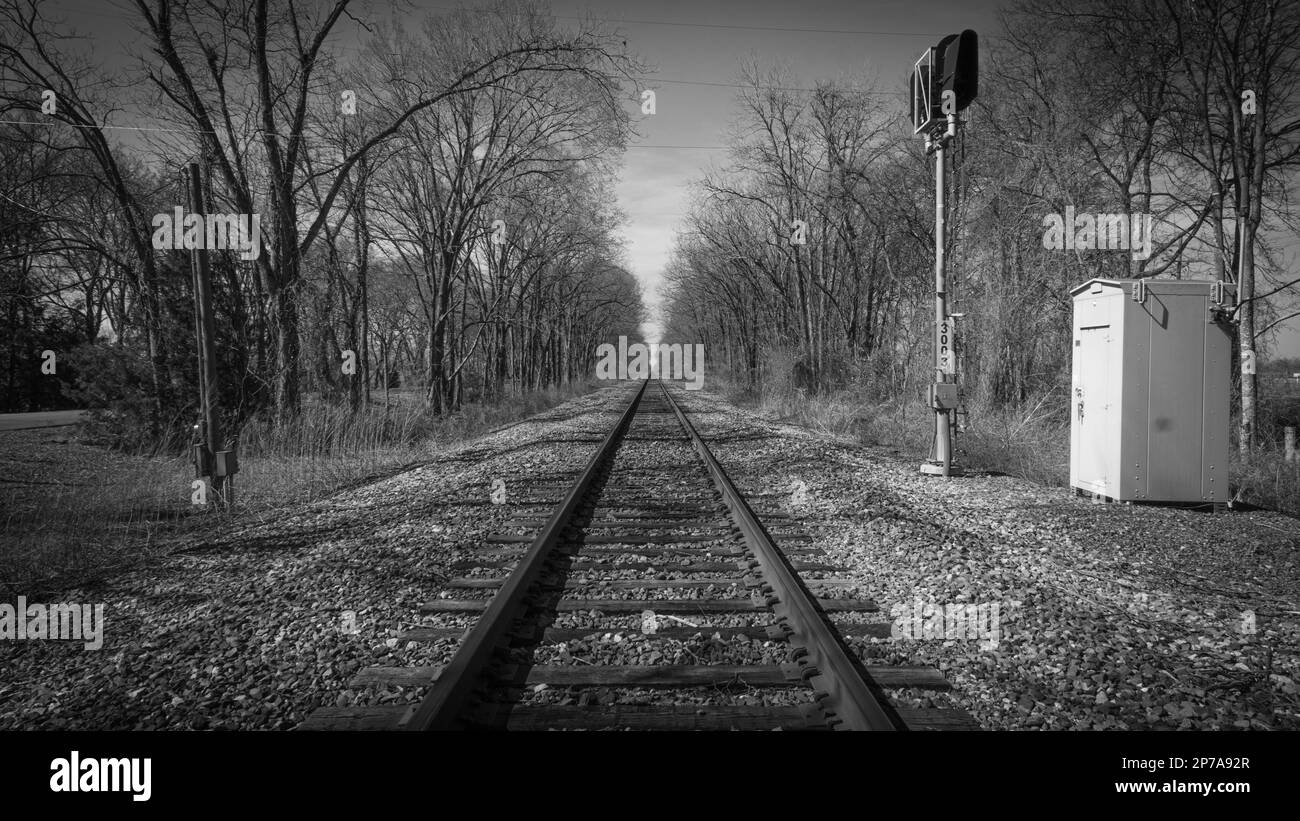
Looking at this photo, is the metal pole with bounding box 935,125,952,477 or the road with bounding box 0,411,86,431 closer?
the metal pole with bounding box 935,125,952,477

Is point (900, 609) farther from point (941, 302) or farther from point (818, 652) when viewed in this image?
point (941, 302)

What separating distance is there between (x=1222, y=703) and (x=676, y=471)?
24.4ft

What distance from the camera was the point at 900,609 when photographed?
4363mm

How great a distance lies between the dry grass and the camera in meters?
6.06

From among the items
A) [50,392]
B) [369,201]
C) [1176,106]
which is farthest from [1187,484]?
[50,392]

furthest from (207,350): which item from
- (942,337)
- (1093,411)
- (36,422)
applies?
(36,422)

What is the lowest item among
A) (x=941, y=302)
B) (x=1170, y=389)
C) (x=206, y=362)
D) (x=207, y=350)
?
(x=1170, y=389)

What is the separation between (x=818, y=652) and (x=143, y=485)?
9.49 meters

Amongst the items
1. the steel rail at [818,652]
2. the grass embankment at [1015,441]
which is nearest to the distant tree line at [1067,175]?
the grass embankment at [1015,441]

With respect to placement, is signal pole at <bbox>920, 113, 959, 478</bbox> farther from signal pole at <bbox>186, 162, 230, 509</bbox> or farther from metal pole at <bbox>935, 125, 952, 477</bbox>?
signal pole at <bbox>186, 162, 230, 509</bbox>

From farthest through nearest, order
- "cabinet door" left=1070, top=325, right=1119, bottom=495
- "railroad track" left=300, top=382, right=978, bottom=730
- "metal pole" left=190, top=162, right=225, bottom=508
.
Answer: "metal pole" left=190, top=162, right=225, bottom=508, "cabinet door" left=1070, top=325, right=1119, bottom=495, "railroad track" left=300, top=382, right=978, bottom=730

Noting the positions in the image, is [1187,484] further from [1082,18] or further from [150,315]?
[150,315]

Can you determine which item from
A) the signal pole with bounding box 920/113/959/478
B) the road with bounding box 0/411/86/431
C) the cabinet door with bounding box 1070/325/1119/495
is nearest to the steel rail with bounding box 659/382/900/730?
the cabinet door with bounding box 1070/325/1119/495

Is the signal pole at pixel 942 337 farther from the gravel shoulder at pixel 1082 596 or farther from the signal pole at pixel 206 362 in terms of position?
the signal pole at pixel 206 362
